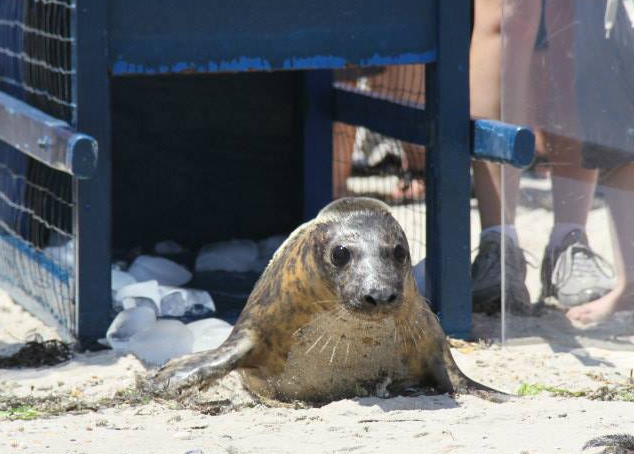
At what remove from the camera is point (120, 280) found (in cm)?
684

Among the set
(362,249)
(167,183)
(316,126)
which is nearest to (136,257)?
(167,183)

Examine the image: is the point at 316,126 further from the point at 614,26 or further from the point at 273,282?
the point at 273,282

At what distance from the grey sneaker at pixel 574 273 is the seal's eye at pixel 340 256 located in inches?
65.7

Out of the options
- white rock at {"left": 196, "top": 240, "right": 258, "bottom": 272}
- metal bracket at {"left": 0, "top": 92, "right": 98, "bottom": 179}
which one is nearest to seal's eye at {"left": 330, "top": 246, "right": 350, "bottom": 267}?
metal bracket at {"left": 0, "top": 92, "right": 98, "bottom": 179}

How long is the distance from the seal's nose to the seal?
0.08 m

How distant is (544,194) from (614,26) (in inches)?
29.2

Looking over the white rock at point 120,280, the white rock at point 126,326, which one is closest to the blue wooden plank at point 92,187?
the white rock at point 126,326

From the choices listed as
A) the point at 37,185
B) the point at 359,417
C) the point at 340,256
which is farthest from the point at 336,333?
the point at 37,185

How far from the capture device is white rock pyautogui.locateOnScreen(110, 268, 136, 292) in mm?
6772

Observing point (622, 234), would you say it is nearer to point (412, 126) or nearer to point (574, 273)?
point (574, 273)

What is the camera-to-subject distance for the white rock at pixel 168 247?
7.78 meters

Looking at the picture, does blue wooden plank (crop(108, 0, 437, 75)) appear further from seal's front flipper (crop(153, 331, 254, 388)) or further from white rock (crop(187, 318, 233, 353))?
seal's front flipper (crop(153, 331, 254, 388))

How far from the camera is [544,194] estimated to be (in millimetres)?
6074

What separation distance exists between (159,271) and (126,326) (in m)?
1.29
